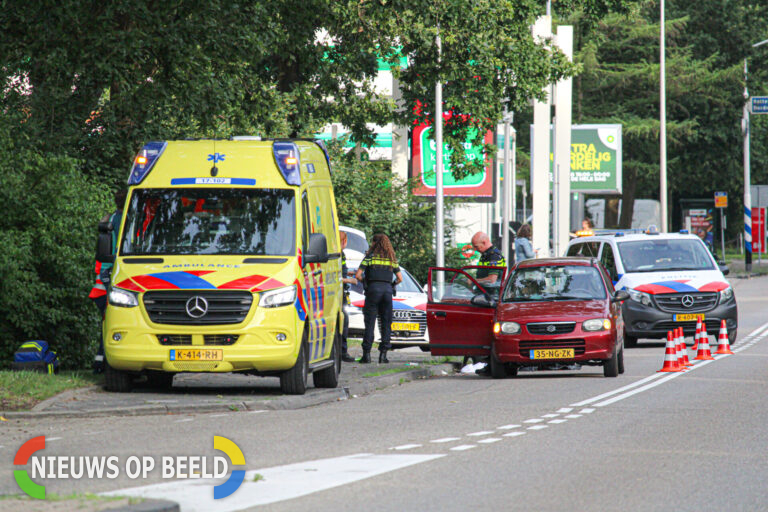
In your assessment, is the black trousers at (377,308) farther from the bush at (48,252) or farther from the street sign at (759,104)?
the street sign at (759,104)

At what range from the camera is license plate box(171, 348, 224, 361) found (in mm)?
14203

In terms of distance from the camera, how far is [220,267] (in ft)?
47.5

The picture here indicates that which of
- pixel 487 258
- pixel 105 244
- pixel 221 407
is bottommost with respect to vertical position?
pixel 221 407

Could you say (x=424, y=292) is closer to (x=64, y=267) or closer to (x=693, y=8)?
(x=64, y=267)

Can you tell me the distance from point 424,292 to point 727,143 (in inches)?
1959

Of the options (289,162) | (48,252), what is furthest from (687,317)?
(48,252)

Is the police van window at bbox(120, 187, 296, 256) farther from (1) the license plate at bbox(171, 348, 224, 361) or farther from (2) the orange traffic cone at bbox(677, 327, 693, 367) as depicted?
(2) the orange traffic cone at bbox(677, 327, 693, 367)

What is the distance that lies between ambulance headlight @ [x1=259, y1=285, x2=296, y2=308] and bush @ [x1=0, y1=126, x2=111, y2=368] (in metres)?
3.64

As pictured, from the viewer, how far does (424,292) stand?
24531mm

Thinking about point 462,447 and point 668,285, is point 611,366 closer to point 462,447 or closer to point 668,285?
point 668,285

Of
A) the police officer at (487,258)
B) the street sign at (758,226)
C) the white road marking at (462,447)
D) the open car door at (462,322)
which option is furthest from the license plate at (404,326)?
the street sign at (758,226)

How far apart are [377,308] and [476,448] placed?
992 centimetres

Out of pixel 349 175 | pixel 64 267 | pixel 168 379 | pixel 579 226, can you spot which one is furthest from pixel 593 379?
pixel 579 226

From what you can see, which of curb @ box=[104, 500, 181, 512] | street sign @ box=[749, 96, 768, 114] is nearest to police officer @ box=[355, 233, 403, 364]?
curb @ box=[104, 500, 181, 512]
